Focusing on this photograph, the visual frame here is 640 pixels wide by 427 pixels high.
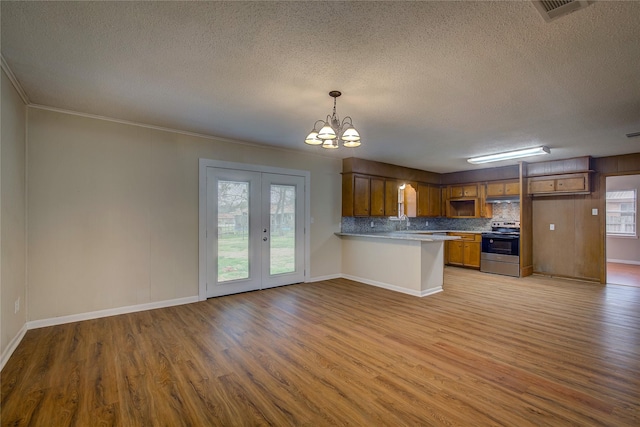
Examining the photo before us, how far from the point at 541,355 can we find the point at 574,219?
4745mm

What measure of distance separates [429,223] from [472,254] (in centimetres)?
154

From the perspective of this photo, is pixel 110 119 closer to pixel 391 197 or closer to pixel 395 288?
pixel 395 288

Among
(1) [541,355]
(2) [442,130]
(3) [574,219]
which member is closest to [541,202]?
(3) [574,219]

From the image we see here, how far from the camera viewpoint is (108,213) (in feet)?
12.6

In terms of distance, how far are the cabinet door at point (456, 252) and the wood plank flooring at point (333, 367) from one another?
3.21m

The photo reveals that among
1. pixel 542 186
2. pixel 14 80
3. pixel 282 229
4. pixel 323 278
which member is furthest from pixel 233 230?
pixel 542 186

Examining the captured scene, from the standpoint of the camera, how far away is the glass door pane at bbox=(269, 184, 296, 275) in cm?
533

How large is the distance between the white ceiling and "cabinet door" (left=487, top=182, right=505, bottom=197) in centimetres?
301

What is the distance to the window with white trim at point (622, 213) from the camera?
25.9 ft

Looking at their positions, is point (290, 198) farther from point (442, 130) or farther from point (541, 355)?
point (541, 355)

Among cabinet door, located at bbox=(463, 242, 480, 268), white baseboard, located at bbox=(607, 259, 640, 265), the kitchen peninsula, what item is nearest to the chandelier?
the kitchen peninsula

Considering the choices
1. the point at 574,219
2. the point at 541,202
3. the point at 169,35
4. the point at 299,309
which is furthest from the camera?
the point at 541,202

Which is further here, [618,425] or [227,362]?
[227,362]

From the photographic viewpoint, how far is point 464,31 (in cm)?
199
